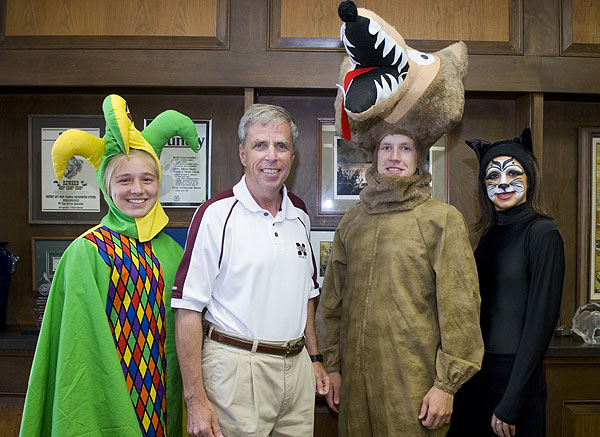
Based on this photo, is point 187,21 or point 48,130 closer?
point 187,21

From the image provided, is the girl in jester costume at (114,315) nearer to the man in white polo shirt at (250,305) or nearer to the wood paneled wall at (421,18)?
the man in white polo shirt at (250,305)

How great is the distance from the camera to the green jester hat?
1.53m

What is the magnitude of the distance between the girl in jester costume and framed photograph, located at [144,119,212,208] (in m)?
0.83

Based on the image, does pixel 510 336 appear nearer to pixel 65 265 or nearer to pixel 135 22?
pixel 65 265

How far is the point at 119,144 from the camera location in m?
1.56

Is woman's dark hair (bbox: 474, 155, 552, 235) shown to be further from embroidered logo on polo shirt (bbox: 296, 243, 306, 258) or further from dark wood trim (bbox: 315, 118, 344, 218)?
dark wood trim (bbox: 315, 118, 344, 218)

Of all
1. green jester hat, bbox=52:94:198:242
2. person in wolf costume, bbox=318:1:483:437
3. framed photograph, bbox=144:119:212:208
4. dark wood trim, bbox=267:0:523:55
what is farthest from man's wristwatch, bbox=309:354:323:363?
dark wood trim, bbox=267:0:523:55

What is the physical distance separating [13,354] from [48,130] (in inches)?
41.7

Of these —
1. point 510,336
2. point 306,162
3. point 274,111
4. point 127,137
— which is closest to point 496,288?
point 510,336

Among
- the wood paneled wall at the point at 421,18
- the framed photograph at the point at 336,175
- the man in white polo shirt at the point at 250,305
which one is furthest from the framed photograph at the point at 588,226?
the man in white polo shirt at the point at 250,305

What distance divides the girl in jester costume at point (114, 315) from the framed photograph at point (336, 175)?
3.19 ft

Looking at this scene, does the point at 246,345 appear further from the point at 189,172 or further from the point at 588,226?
the point at 588,226

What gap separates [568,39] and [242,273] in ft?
5.79

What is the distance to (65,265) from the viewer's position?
1522 millimetres
